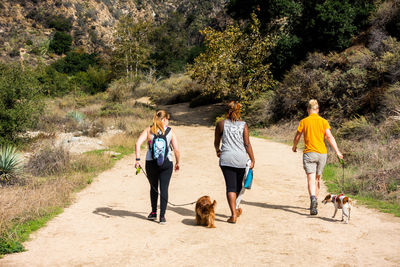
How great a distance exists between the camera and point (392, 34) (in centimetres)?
1758

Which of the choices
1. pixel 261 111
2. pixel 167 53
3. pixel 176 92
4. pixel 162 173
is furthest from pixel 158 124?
pixel 167 53

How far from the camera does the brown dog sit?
19.9 ft

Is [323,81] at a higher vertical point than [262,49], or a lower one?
lower

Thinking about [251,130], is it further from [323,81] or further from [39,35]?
[39,35]

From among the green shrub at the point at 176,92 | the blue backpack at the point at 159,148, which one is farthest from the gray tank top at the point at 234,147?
the green shrub at the point at 176,92

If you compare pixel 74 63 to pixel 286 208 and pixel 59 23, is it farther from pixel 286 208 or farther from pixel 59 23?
pixel 286 208

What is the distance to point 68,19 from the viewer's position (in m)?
75.1

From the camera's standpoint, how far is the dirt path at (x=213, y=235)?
475 cm

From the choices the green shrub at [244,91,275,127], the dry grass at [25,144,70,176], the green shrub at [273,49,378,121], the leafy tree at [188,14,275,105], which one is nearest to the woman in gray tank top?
the dry grass at [25,144,70,176]

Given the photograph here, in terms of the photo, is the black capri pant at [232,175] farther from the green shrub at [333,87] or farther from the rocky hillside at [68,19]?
the rocky hillside at [68,19]

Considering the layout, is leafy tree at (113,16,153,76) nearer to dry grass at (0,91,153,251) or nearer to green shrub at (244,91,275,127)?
dry grass at (0,91,153,251)

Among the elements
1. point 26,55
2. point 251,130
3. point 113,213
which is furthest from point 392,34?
point 26,55

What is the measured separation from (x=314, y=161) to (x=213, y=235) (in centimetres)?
231

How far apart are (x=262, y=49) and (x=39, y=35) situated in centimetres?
5906
